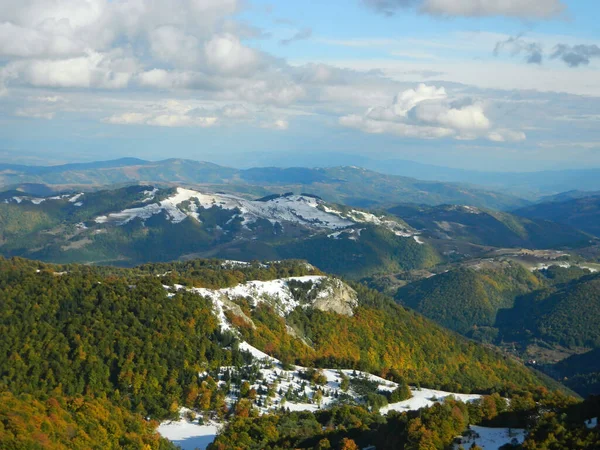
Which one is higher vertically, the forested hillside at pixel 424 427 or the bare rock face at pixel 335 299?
the forested hillside at pixel 424 427

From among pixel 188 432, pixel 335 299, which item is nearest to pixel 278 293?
pixel 335 299

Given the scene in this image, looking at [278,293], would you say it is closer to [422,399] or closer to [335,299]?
[335,299]

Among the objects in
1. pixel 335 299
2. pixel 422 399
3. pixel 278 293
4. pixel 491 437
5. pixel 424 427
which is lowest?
pixel 422 399

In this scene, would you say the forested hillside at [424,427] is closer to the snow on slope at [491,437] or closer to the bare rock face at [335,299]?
the snow on slope at [491,437]

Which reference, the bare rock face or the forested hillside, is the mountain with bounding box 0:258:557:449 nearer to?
the bare rock face

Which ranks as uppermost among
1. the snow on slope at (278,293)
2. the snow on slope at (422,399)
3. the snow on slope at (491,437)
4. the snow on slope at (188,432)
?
the snow on slope at (491,437)

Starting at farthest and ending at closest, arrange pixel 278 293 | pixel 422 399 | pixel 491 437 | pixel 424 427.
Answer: pixel 278 293 → pixel 422 399 → pixel 491 437 → pixel 424 427

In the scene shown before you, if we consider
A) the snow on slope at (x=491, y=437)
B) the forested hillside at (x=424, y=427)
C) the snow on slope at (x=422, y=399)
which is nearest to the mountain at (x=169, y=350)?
the snow on slope at (x=422, y=399)

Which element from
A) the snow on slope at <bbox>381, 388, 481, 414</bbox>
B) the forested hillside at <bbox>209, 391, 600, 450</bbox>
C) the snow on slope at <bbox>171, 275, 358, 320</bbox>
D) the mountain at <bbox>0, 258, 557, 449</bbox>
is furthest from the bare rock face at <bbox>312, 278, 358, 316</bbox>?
the forested hillside at <bbox>209, 391, 600, 450</bbox>
